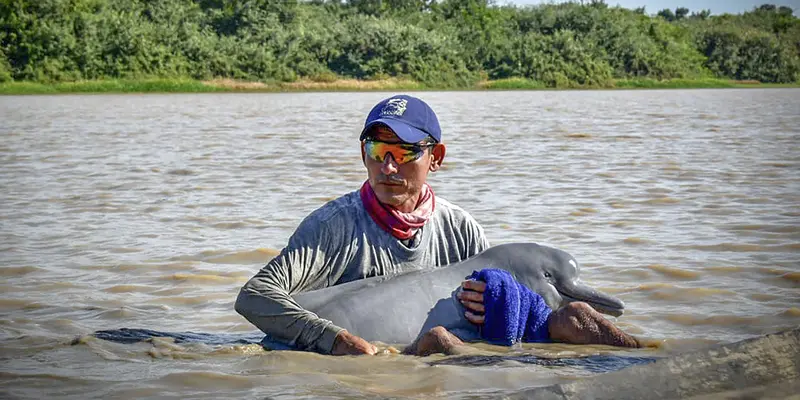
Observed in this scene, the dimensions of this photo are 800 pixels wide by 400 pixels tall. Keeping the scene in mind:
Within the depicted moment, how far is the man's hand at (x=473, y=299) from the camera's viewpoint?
4336mm

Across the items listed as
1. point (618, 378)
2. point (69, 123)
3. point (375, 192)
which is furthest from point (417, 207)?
point (69, 123)

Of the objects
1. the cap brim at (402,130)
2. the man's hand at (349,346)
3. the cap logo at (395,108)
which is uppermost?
the cap logo at (395,108)

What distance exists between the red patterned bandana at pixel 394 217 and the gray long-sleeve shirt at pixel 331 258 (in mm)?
33

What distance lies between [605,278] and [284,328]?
2.73m

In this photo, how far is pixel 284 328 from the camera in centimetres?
436

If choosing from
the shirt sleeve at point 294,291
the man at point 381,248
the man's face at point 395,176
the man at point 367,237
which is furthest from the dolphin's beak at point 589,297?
the shirt sleeve at point 294,291

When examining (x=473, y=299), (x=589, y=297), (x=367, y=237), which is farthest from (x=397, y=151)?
(x=589, y=297)

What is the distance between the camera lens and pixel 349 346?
4293mm

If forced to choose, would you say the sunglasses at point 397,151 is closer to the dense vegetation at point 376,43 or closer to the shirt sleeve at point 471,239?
the shirt sleeve at point 471,239

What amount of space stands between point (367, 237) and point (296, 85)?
47.2 metres

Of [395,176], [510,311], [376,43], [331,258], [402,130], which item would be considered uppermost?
[402,130]

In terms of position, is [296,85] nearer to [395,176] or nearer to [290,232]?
[290,232]

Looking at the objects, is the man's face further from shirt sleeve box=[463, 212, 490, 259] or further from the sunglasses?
shirt sleeve box=[463, 212, 490, 259]

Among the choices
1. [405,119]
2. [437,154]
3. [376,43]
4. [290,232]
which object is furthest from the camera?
[376,43]
